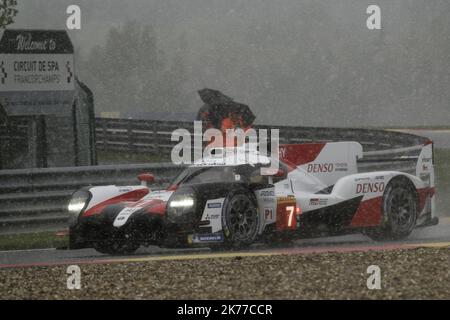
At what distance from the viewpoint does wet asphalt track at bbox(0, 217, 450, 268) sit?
978cm

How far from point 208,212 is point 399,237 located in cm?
253

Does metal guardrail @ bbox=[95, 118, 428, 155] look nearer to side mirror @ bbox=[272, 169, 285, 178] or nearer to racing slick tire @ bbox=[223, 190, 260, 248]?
side mirror @ bbox=[272, 169, 285, 178]

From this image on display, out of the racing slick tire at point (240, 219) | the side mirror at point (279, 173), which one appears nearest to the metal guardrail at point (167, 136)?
the side mirror at point (279, 173)

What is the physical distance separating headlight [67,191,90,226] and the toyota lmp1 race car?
13mm

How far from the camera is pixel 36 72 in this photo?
16.9 meters

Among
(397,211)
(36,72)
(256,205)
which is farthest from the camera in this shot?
(36,72)

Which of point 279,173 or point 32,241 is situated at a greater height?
point 279,173

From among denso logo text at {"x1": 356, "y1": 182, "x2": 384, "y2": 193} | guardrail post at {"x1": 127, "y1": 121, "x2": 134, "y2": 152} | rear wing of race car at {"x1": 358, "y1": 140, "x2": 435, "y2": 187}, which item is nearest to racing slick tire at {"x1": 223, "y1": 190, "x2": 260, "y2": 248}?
denso logo text at {"x1": 356, "y1": 182, "x2": 384, "y2": 193}

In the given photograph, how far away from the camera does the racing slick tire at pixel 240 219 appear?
32.8ft

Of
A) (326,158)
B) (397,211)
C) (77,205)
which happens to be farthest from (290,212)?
(77,205)

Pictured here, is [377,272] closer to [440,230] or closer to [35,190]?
[440,230]

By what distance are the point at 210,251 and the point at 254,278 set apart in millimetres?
2863

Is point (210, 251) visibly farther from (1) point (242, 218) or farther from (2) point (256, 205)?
(2) point (256, 205)
